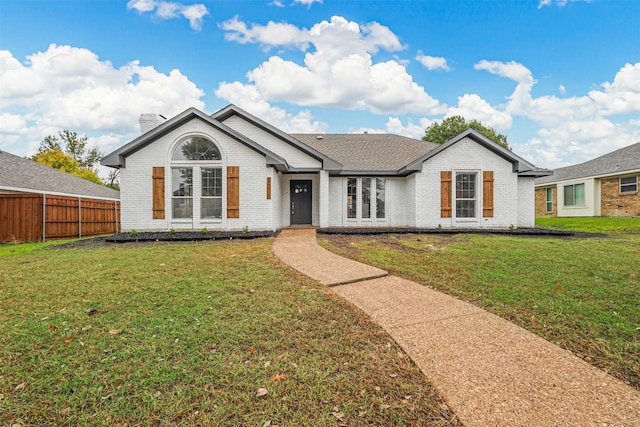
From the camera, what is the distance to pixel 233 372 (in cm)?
280

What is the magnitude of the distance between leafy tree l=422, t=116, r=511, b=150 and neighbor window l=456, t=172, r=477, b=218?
2476 centimetres

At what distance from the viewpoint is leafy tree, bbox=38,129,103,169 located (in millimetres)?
41688

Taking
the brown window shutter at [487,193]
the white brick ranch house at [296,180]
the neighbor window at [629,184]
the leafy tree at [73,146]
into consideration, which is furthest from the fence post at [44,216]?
the leafy tree at [73,146]

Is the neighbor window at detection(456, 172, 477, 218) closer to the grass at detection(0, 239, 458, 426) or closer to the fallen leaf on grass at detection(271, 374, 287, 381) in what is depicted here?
the grass at detection(0, 239, 458, 426)

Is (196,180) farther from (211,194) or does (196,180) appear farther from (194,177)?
(211,194)

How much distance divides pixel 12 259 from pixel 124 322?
6.68 m

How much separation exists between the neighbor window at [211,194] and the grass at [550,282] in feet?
16.6

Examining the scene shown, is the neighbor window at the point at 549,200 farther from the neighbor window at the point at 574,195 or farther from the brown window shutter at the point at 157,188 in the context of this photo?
the brown window shutter at the point at 157,188

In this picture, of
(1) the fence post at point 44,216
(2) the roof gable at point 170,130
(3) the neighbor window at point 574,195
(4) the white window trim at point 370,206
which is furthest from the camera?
(3) the neighbor window at point 574,195

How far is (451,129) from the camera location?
37.1 metres

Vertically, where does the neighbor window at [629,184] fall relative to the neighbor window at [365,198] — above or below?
above

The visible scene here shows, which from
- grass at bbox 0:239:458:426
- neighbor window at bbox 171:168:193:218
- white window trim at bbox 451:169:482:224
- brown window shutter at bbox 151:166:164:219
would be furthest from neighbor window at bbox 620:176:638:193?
brown window shutter at bbox 151:166:164:219

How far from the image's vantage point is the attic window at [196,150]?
12070mm

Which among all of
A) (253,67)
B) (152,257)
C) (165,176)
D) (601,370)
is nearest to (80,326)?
(152,257)
